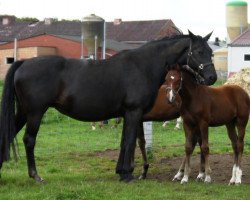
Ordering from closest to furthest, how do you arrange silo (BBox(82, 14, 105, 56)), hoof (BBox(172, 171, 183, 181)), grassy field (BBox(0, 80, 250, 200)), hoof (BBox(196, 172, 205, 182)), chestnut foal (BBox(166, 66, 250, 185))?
grassy field (BBox(0, 80, 250, 200)), chestnut foal (BBox(166, 66, 250, 185)), hoof (BBox(196, 172, 205, 182)), hoof (BBox(172, 171, 183, 181)), silo (BBox(82, 14, 105, 56))

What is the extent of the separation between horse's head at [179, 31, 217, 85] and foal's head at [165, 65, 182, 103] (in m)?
0.25

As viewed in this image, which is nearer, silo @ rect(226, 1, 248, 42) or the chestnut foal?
the chestnut foal

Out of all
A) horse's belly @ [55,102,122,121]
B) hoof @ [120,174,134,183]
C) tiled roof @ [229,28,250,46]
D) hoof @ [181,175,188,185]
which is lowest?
tiled roof @ [229,28,250,46]

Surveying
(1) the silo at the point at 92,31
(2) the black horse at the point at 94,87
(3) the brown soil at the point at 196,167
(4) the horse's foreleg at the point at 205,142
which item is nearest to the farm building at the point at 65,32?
(1) the silo at the point at 92,31

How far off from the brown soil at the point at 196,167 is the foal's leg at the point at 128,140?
3.28 ft

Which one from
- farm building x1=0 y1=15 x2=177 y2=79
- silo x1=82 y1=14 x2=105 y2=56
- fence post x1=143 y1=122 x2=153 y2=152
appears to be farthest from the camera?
farm building x1=0 y1=15 x2=177 y2=79

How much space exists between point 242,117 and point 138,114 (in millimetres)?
2153

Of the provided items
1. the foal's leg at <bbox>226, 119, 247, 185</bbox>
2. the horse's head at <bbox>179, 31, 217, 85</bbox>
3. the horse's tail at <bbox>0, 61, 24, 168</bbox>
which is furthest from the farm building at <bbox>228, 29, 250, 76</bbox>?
the horse's tail at <bbox>0, 61, 24, 168</bbox>

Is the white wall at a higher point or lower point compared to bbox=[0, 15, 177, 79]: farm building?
lower

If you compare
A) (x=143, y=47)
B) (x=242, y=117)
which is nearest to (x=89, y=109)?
(x=143, y=47)

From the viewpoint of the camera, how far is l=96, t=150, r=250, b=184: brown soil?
10633 mm

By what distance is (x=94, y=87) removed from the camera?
376 inches

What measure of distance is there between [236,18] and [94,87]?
242ft

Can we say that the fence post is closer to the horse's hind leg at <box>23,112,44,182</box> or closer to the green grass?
the green grass
